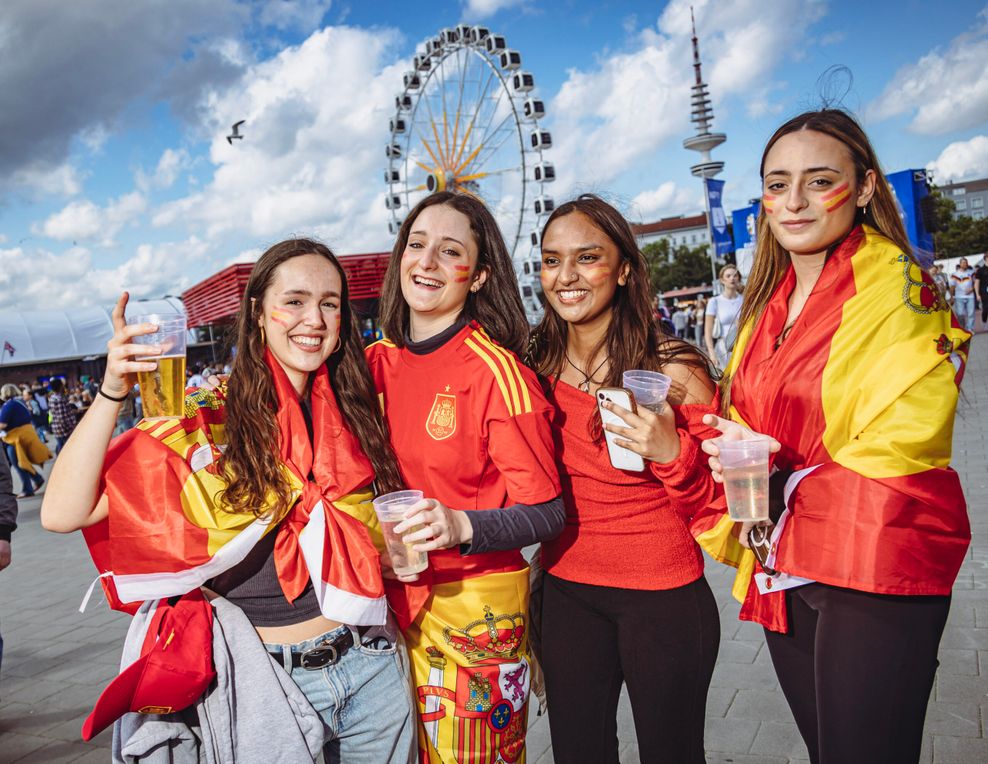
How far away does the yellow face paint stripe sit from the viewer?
2188 mm

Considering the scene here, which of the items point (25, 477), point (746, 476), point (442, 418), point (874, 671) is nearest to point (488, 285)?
point (442, 418)

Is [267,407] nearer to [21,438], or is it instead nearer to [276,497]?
[276,497]

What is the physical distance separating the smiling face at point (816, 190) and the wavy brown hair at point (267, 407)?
1.39 meters

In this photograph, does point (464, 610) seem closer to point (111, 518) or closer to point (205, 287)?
point (111, 518)

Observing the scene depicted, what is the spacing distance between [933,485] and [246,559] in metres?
1.80

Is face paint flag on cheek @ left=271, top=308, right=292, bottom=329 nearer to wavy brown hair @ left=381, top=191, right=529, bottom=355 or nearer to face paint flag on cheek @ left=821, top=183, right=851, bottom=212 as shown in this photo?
wavy brown hair @ left=381, top=191, right=529, bottom=355

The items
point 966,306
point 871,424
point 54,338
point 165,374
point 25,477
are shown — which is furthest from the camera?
point 54,338

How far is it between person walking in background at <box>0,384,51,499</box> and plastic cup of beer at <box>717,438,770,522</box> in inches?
527

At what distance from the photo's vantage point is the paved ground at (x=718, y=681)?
3205 millimetres

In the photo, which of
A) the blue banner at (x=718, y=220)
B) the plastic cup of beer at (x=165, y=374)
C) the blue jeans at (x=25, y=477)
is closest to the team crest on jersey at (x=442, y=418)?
the plastic cup of beer at (x=165, y=374)

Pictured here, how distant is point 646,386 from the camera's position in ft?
6.86

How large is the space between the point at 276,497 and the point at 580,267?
4.06 feet

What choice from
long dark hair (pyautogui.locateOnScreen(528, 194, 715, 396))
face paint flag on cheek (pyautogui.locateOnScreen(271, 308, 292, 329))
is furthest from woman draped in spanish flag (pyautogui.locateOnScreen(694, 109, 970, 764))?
face paint flag on cheek (pyautogui.locateOnScreen(271, 308, 292, 329))

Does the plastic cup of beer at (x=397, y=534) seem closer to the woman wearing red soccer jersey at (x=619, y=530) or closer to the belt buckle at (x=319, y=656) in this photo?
the belt buckle at (x=319, y=656)
